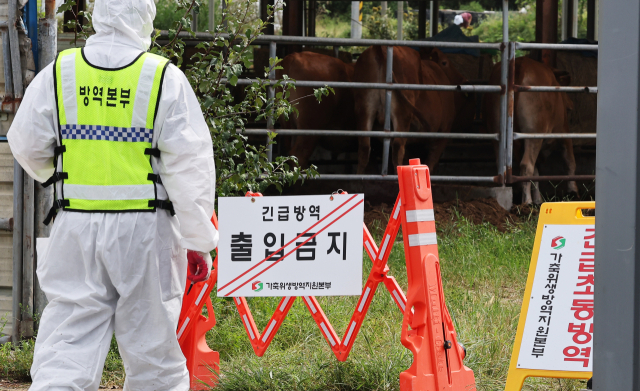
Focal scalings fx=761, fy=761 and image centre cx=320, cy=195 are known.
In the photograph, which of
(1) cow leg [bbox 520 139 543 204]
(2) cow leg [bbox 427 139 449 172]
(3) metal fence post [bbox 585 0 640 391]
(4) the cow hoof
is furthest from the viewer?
(2) cow leg [bbox 427 139 449 172]

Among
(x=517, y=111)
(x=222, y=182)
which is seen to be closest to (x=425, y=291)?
(x=222, y=182)

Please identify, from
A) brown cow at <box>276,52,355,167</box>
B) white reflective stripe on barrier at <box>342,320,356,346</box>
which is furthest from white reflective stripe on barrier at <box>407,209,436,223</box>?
brown cow at <box>276,52,355,167</box>

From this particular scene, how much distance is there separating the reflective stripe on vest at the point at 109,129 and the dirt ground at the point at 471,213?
4289 mm

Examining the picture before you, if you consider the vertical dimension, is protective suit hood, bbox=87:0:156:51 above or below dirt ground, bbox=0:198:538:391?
above

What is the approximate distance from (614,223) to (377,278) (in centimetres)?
142

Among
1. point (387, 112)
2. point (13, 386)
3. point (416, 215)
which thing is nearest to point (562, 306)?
point (416, 215)

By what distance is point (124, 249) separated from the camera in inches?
107

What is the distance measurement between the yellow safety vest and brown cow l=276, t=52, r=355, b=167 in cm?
467

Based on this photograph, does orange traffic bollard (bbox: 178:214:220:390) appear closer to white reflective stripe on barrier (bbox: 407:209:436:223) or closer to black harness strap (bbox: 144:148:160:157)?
black harness strap (bbox: 144:148:160:157)

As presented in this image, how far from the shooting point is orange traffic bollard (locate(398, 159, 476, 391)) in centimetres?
312

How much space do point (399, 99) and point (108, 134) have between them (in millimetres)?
5505

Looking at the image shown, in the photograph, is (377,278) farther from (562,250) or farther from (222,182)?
(222,182)

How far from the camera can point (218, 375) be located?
357cm

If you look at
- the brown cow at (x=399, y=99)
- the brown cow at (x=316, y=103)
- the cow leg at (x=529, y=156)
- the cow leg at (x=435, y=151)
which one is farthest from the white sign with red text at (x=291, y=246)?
the cow leg at (x=435, y=151)
